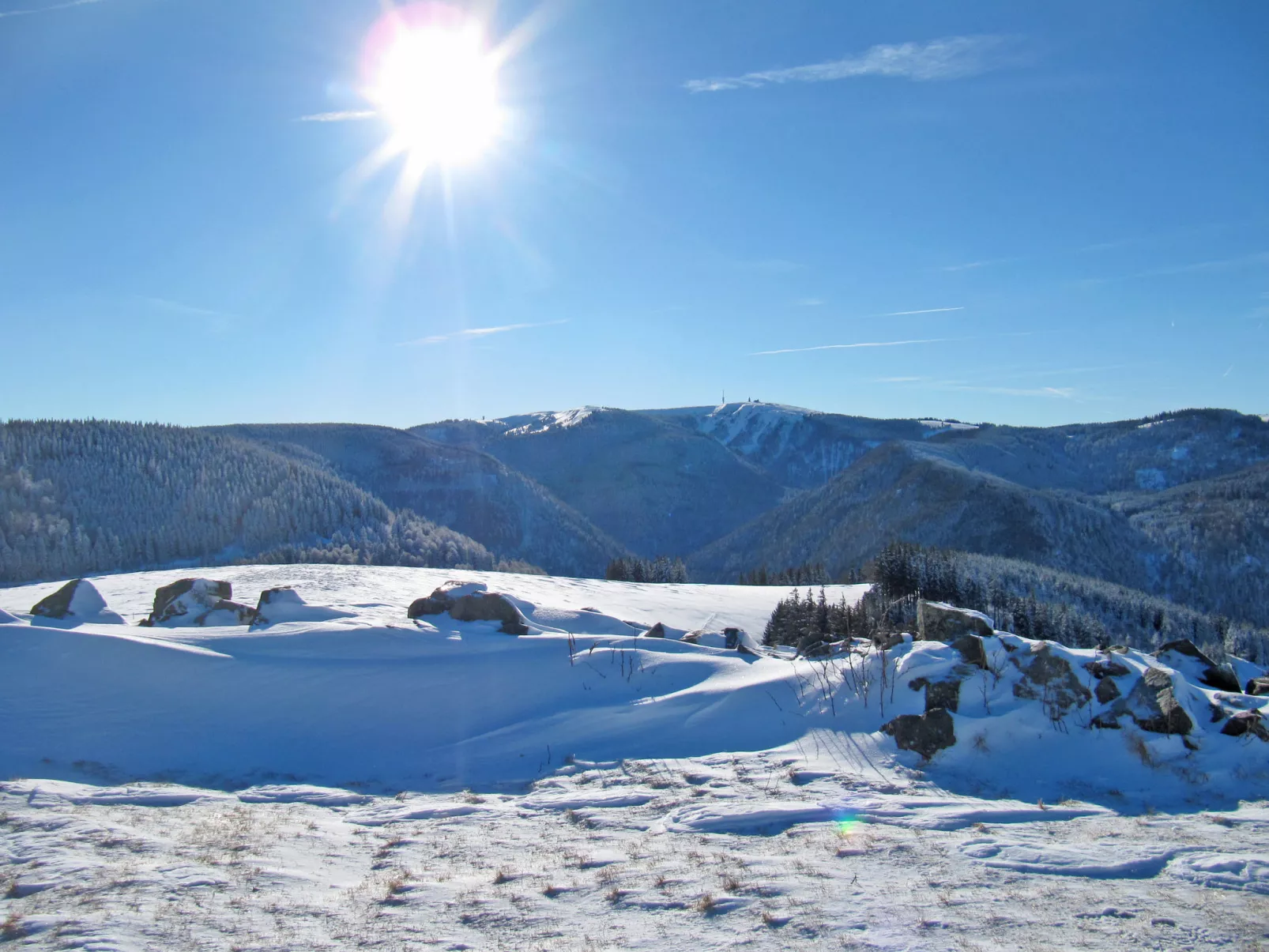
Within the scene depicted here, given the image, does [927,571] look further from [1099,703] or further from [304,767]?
[304,767]

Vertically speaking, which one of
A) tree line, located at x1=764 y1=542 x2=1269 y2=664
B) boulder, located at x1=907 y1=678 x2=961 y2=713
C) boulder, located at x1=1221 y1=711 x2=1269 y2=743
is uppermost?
boulder, located at x1=907 y1=678 x2=961 y2=713

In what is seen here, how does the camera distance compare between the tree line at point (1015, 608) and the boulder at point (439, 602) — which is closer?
the boulder at point (439, 602)

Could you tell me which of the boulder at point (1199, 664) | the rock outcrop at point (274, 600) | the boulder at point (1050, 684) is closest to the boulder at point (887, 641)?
the boulder at point (1050, 684)

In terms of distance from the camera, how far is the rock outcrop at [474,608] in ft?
52.5

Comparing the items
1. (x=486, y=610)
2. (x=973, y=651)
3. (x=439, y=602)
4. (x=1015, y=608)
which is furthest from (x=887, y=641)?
(x=1015, y=608)

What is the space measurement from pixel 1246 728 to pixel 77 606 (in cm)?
2182

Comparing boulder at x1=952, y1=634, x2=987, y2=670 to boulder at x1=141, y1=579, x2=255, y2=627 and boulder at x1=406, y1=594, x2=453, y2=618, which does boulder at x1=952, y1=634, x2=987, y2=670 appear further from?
boulder at x1=141, y1=579, x2=255, y2=627

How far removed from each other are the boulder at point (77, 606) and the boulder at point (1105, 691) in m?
19.0

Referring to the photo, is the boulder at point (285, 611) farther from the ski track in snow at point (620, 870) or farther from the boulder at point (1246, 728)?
the boulder at point (1246, 728)

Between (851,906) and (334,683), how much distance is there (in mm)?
9535

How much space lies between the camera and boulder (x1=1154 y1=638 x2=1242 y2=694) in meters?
14.2

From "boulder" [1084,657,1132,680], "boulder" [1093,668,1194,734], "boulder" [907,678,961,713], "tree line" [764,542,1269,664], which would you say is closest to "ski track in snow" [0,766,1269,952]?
"boulder" [1093,668,1194,734]

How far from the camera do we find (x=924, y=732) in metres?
10.7

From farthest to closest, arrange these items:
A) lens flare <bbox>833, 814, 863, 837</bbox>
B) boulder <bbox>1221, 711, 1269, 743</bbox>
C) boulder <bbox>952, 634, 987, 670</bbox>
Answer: boulder <bbox>952, 634, 987, 670</bbox>
boulder <bbox>1221, 711, 1269, 743</bbox>
lens flare <bbox>833, 814, 863, 837</bbox>
